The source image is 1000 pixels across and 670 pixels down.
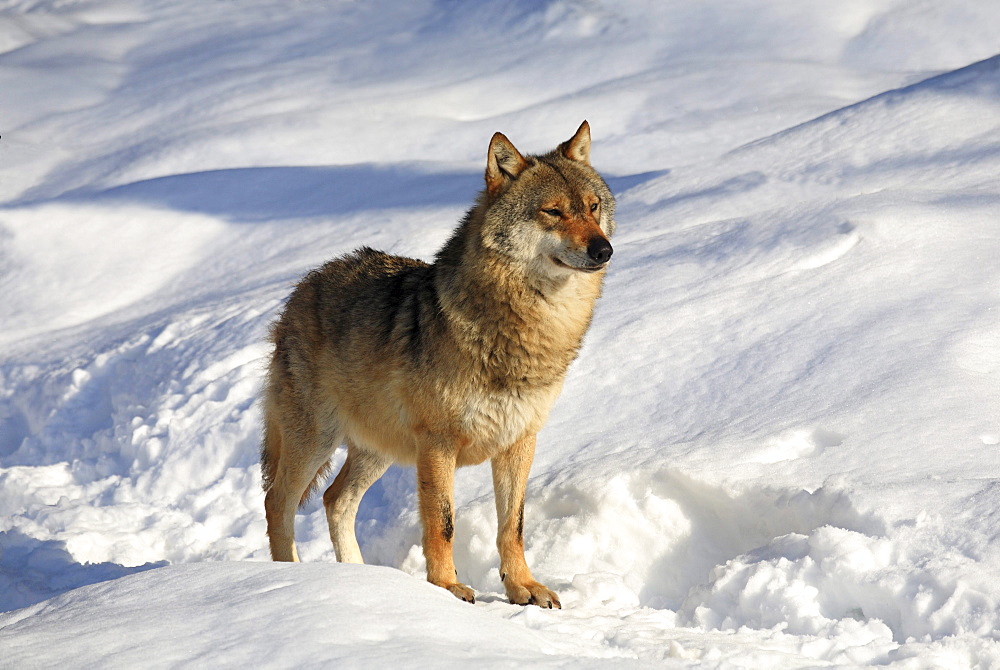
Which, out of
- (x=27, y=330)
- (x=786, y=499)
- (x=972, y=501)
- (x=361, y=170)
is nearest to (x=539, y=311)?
(x=786, y=499)

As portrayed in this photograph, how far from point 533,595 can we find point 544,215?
5.32 ft

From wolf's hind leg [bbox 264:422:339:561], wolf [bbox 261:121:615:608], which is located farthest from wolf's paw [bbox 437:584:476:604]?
wolf's hind leg [bbox 264:422:339:561]

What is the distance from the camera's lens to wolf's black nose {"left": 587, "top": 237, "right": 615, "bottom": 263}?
395cm

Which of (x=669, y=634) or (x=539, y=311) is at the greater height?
(x=539, y=311)

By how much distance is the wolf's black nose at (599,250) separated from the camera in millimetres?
3947

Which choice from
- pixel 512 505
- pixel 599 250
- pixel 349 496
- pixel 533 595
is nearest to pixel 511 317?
pixel 599 250

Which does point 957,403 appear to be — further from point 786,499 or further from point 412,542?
point 412,542

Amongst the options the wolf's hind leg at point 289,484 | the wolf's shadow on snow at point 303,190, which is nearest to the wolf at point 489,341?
the wolf's hind leg at point 289,484

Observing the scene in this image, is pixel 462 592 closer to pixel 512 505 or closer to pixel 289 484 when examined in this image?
pixel 512 505

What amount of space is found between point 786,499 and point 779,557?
442 mm

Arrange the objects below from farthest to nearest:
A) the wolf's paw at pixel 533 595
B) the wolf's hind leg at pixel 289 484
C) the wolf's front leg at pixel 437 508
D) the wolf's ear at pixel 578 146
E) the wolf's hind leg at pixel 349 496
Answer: the wolf's hind leg at pixel 349 496 < the wolf's hind leg at pixel 289 484 < the wolf's ear at pixel 578 146 < the wolf's front leg at pixel 437 508 < the wolf's paw at pixel 533 595

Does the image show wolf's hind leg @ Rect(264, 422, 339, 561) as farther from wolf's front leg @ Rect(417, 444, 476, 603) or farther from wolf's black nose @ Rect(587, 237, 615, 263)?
wolf's black nose @ Rect(587, 237, 615, 263)

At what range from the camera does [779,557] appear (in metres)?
3.95

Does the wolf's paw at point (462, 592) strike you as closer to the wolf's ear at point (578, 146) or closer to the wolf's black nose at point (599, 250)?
the wolf's black nose at point (599, 250)
